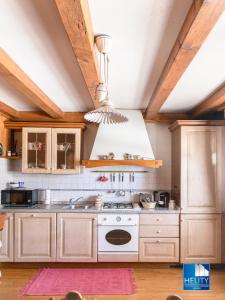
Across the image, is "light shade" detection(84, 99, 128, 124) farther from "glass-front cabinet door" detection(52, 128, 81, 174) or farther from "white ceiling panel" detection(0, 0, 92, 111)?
"glass-front cabinet door" detection(52, 128, 81, 174)

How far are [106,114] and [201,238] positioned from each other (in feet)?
8.65

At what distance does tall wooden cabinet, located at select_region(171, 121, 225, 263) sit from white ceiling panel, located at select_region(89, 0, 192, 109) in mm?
1446

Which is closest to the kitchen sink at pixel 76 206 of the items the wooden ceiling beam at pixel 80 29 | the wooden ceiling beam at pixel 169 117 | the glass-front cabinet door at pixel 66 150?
the glass-front cabinet door at pixel 66 150

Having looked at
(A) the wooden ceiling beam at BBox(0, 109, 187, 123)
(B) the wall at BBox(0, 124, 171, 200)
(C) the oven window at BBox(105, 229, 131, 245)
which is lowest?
(C) the oven window at BBox(105, 229, 131, 245)

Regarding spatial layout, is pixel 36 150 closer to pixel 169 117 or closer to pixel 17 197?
pixel 17 197

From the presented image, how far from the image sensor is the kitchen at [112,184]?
2.98 metres

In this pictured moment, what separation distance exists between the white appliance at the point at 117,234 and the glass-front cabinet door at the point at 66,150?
87 cm

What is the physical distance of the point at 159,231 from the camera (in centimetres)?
366

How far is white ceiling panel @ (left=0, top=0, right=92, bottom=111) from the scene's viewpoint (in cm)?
145

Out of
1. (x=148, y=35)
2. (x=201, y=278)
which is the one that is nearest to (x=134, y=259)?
(x=201, y=278)

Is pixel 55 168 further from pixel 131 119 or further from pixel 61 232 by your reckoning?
pixel 131 119

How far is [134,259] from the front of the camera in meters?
3.63

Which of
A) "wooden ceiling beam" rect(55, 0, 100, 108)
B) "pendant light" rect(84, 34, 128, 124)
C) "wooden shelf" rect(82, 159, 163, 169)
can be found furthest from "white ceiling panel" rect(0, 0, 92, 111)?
"wooden shelf" rect(82, 159, 163, 169)

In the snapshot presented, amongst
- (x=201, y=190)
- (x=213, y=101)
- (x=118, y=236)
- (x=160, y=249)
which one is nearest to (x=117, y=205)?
(x=118, y=236)
